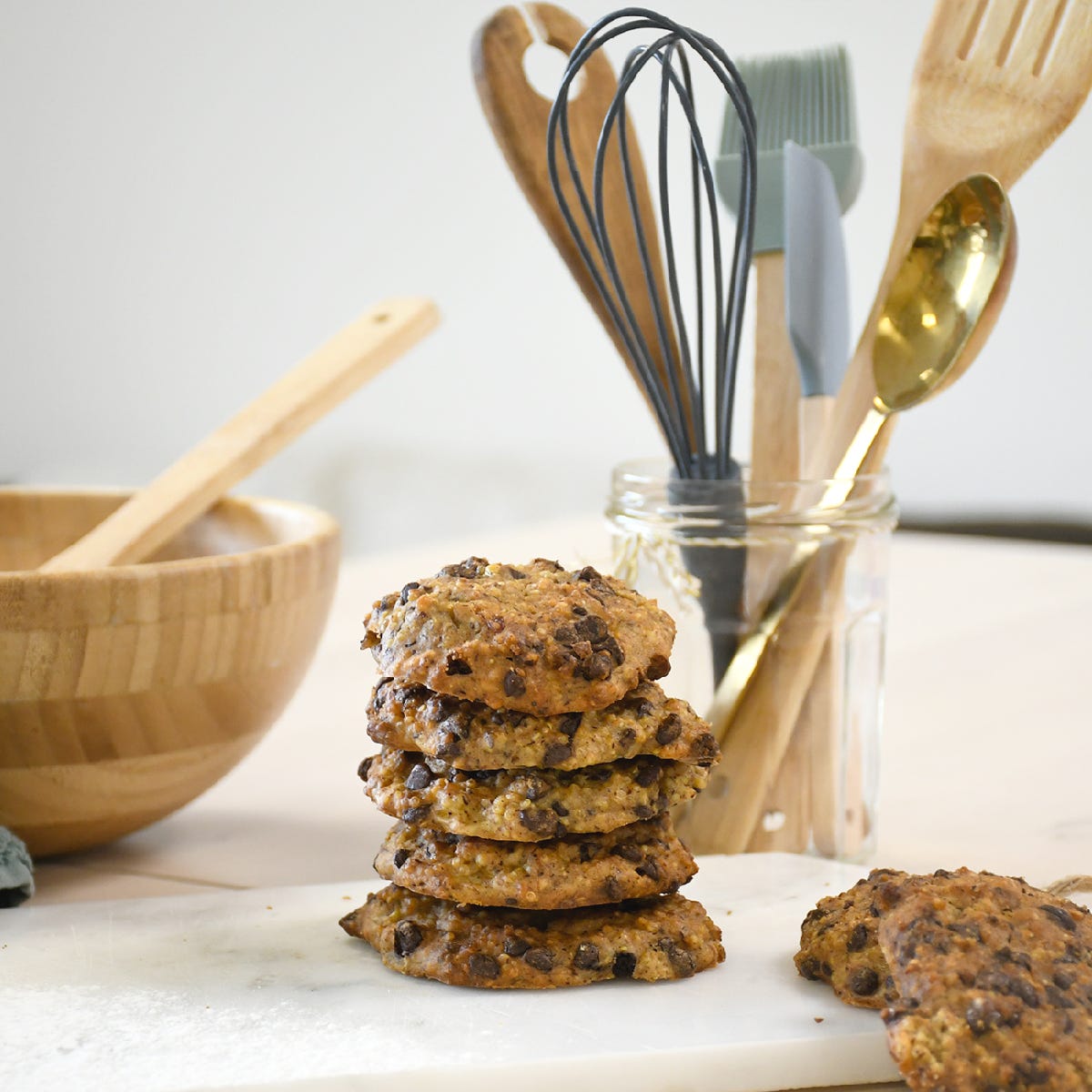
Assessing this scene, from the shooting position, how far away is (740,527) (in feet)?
2.67

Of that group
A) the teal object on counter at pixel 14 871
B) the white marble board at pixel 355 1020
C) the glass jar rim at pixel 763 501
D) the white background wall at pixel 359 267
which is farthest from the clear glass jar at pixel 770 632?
the white background wall at pixel 359 267

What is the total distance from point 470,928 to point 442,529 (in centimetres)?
259

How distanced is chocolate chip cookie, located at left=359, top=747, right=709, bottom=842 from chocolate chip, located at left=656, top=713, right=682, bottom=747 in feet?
0.06

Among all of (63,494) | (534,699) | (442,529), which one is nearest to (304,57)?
(442,529)

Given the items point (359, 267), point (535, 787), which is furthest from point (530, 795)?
point (359, 267)

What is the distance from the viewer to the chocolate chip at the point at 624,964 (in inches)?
24.3

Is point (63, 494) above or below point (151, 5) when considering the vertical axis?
below

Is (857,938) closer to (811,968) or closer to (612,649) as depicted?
(811,968)

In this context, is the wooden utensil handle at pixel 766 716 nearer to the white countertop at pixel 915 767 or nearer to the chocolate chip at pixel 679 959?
the white countertop at pixel 915 767

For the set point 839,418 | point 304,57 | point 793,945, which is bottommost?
point 793,945

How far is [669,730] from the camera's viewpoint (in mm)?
630

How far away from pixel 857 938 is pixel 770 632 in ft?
Result: 0.85

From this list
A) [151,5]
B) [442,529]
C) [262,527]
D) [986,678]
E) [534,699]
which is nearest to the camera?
[534,699]

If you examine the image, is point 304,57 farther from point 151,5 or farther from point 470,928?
point 470,928
